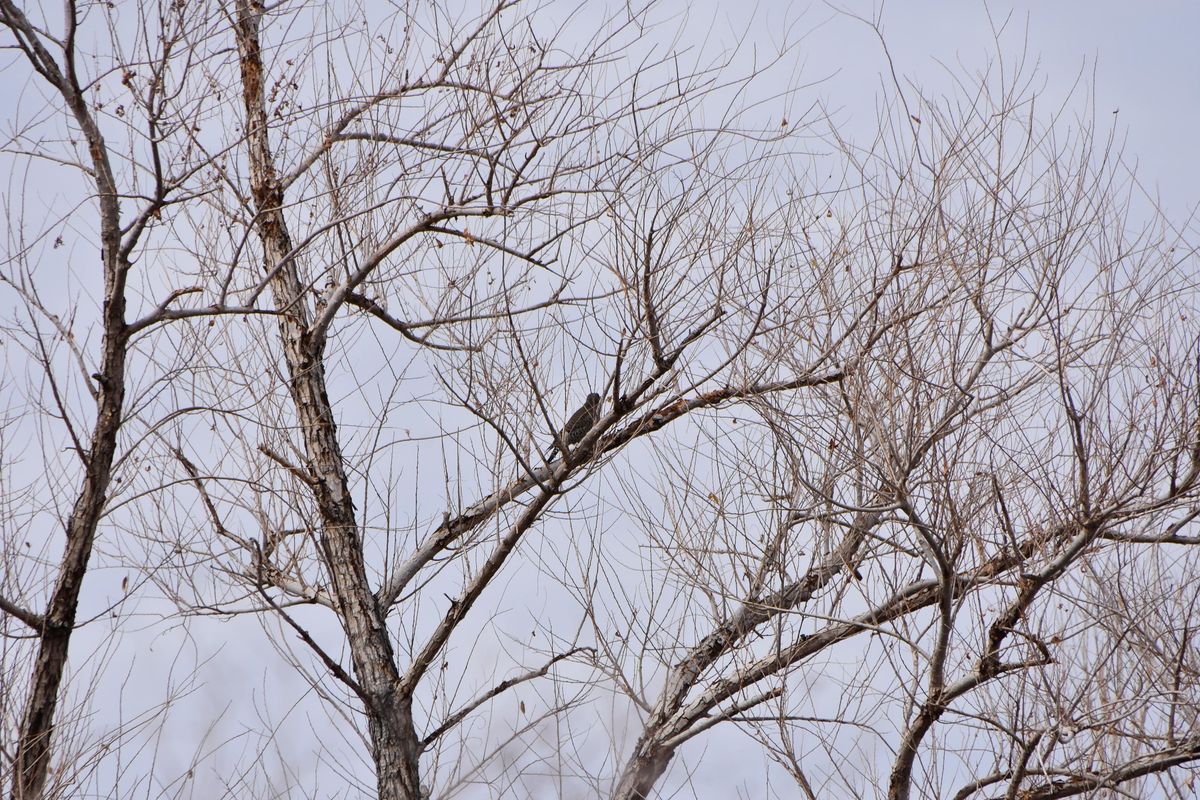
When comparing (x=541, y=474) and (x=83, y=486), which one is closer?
(x=83, y=486)

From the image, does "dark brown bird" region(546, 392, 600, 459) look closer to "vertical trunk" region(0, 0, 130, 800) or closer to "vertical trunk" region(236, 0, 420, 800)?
"vertical trunk" region(236, 0, 420, 800)

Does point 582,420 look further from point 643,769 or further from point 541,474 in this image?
point 643,769

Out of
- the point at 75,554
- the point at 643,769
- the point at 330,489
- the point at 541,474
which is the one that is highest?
the point at 330,489

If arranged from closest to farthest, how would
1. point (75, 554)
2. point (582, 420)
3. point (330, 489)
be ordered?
1. point (75, 554)
2. point (582, 420)
3. point (330, 489)

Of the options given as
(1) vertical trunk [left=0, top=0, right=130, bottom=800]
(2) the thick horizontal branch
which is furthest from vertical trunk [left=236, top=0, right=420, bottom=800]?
(1) vertical trunk [left=0, top=0, right=130, bottom=800]

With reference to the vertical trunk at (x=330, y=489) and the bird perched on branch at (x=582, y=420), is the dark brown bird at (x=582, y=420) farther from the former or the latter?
the vertical trunk at (x=330, y=489)

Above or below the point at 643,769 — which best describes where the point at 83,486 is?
above

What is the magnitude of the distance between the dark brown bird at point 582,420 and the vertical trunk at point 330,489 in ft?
4.57

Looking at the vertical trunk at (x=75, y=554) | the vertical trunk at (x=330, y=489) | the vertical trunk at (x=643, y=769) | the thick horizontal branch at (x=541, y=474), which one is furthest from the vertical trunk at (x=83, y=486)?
the vertical trunk at (x=643, y=769)

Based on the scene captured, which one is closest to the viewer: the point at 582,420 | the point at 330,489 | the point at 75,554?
the point at 75,554

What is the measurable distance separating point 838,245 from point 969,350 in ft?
2.66

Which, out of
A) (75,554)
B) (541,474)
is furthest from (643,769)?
(75,554)

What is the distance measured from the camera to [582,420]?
5.46 m

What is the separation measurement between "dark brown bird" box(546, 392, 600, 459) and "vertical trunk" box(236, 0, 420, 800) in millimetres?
1392
